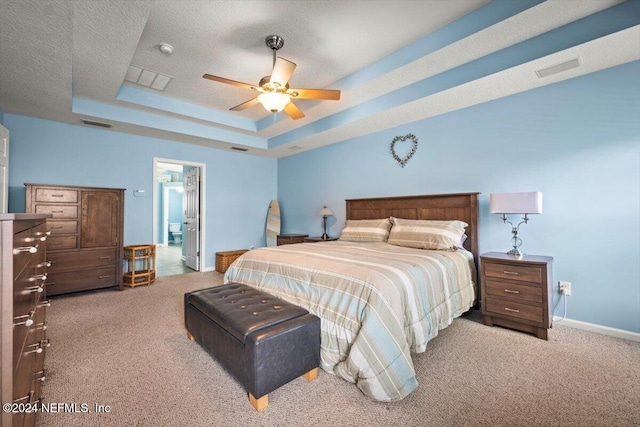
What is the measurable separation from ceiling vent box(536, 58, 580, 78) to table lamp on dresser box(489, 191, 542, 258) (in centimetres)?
114

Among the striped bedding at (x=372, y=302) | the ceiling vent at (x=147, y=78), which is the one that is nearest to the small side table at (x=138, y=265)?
the ceiling vent at (x=147, y=78)

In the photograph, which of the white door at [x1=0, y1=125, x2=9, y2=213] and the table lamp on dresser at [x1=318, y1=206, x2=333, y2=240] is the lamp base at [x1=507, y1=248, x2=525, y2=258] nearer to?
the table lamp on dresser at [x1=318, y1=206, x2=333, y2=240]

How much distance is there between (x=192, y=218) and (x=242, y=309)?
4.45 metres

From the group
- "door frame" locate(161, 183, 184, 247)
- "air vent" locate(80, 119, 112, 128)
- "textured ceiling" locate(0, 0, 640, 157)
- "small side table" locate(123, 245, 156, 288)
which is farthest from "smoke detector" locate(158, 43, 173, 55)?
"door frame" locate(161, 183, 184, 247)

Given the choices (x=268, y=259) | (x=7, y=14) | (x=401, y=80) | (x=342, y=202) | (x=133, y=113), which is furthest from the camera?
(x=342, y=202)

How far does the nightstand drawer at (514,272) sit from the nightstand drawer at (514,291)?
0.22 ft

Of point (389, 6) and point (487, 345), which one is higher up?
point (389, 6)

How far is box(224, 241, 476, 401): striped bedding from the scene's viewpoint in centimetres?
170

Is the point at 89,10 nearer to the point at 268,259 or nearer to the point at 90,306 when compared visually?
the point at 268,259

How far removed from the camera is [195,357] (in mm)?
2188

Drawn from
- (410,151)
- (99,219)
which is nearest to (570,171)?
(410,151)

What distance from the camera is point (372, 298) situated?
1.78 meters

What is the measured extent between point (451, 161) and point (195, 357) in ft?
11.8

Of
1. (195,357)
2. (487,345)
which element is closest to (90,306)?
(195,357)
